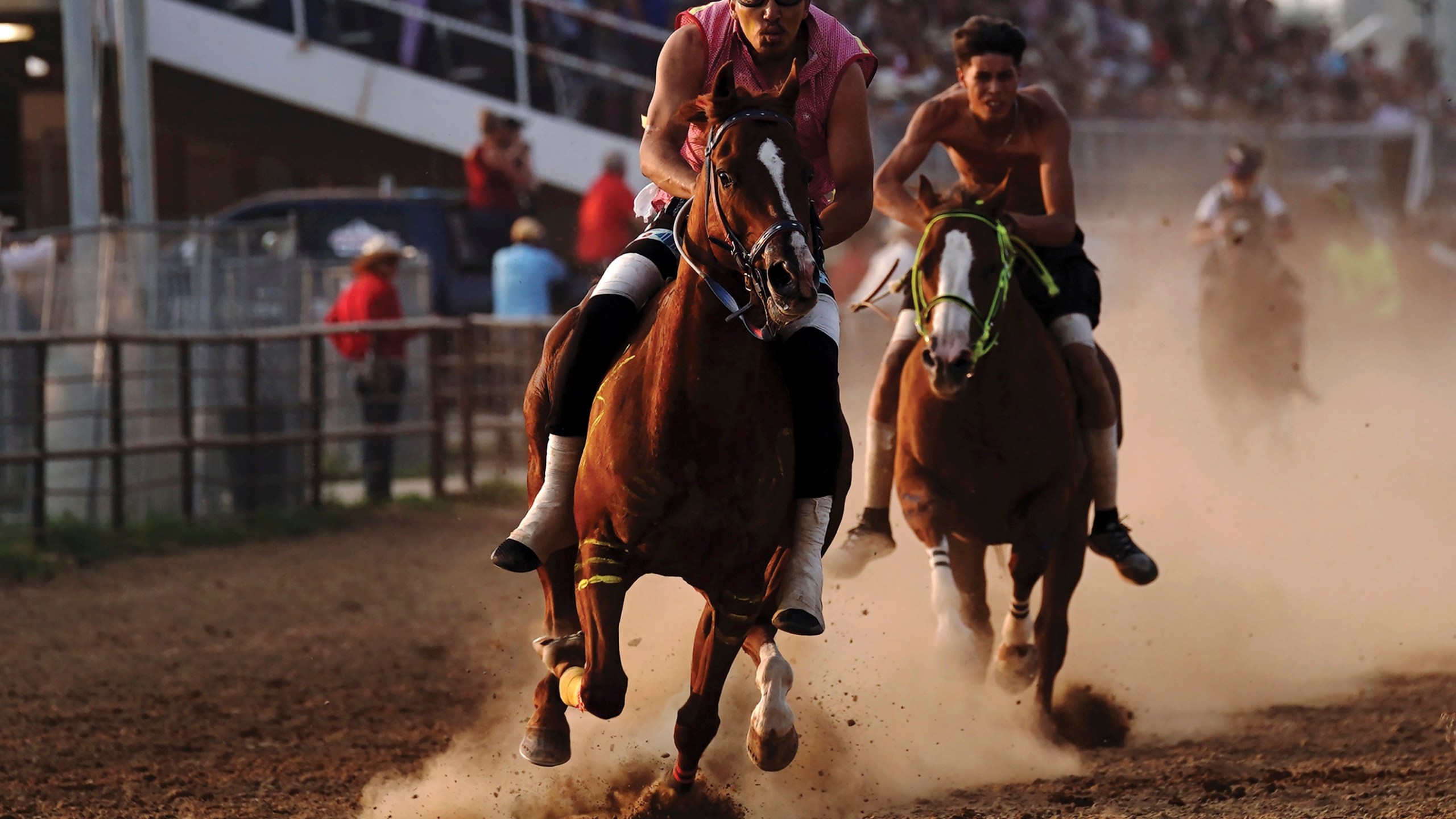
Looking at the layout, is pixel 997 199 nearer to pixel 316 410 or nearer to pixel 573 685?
pixel 573 685

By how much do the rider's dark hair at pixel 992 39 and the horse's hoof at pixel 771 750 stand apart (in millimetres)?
3256

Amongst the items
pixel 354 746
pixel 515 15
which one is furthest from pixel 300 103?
pixel 354 746

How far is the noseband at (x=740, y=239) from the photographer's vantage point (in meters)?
4.10

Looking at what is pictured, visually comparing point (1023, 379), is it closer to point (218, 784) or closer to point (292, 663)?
point (218, 784)

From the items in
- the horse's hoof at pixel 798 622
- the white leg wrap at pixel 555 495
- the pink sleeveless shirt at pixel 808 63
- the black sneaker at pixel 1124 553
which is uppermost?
the pink sleeveless shirt at pixel 808 63

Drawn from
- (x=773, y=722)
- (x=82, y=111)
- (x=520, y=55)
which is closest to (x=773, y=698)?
(x=773, y=722)

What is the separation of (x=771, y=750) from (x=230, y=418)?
873 cm

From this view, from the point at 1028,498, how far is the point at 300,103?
13894mm

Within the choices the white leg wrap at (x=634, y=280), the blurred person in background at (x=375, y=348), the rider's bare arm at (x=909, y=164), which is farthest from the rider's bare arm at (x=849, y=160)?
the blurred person in background at (x=375, y=348)

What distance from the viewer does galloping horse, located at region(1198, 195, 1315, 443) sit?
44.6 feet

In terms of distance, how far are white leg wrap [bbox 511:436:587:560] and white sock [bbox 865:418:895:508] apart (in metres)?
2.19

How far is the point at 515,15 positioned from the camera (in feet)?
58.7

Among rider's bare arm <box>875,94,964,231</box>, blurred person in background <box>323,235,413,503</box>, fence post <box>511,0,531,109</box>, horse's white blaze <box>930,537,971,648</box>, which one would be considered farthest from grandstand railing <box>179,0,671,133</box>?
horse's white blaze <box>930,537,971,648</box>

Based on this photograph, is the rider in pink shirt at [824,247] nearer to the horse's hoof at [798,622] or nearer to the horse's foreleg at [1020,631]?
the horse's hoof at [798,622]
